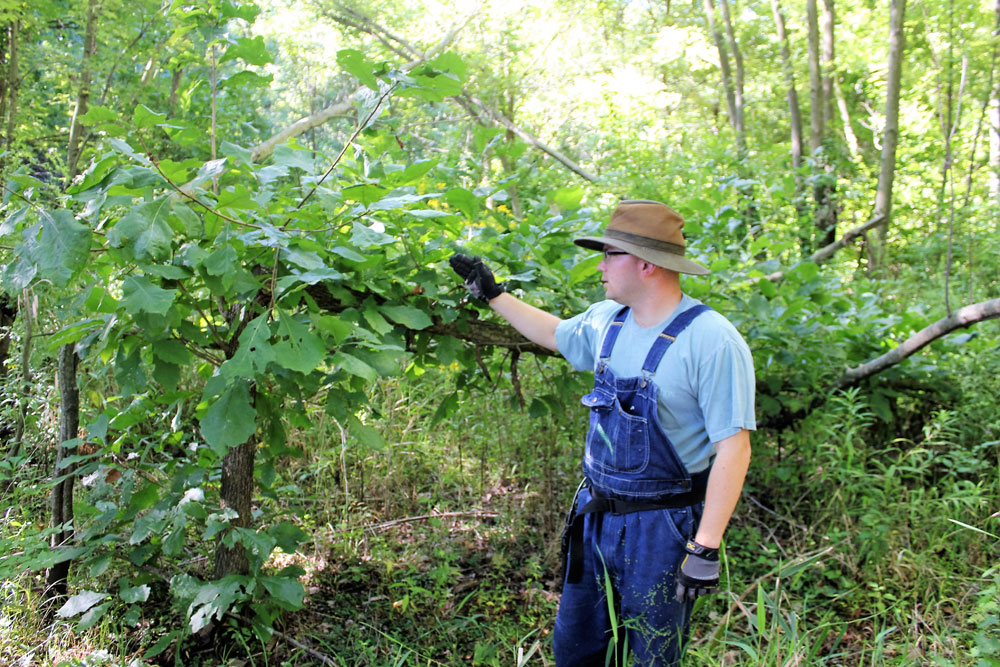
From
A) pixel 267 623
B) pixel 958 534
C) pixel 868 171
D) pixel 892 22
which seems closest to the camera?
pixel 267 623

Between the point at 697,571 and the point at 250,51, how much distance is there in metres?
2.22

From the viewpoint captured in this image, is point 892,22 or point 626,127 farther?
point 626,127

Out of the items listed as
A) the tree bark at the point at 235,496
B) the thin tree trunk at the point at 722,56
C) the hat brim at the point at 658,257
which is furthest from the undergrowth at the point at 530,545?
the thin tree trunk at the point at 722,56

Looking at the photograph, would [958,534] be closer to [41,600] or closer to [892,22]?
[41,600]

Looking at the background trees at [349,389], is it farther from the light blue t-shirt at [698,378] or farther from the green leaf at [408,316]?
the light blue t-shirt at [698,378]

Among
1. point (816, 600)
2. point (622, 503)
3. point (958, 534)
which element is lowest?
point (816, 600)

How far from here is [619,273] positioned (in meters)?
2.37

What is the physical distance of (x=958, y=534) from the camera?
11.1ft

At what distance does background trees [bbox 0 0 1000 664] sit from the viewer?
2100mm

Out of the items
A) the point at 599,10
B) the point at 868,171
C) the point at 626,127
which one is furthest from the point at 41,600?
the point at 599,10

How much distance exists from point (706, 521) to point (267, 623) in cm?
174

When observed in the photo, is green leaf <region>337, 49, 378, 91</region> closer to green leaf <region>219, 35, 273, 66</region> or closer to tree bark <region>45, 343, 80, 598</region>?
green leaf <region>219, 35, 273, 66</region>

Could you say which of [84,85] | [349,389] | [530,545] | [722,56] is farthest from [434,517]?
[722,56]

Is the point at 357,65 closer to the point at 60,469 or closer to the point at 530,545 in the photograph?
the point at 60,469
